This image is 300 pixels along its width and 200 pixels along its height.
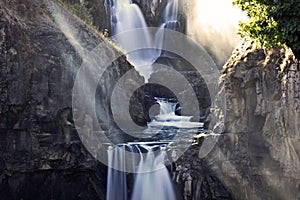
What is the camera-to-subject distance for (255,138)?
1162 cm

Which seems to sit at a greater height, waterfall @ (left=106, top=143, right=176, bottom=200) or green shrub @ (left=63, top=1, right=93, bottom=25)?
green shrub @ (left=63, top=1, right=93, bottom=25)

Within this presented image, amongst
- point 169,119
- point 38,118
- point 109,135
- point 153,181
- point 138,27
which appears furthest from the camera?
point 138,27

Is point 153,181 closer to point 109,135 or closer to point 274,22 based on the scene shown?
point 109,135

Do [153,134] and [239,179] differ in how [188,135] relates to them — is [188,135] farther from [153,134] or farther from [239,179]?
[239,179]

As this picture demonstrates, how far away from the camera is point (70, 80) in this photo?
13.6 m

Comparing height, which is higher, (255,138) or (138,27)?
(138,27)

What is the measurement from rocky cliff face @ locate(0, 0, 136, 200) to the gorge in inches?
1.4

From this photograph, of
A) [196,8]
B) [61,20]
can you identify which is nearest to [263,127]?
[61,20]

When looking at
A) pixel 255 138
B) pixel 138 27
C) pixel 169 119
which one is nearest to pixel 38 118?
pixel 255 138

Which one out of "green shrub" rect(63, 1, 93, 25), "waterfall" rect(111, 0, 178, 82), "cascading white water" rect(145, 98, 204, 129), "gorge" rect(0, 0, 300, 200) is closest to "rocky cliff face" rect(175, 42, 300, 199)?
"gorge" rect(0, 0, 300, 200)

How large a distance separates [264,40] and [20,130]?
8672 millimetres

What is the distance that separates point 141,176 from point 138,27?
776 inches

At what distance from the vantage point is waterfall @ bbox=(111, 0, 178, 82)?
29344 millimetres

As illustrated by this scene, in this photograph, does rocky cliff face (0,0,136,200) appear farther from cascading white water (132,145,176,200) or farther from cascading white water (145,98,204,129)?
cascading white water (145,98,204,129)
